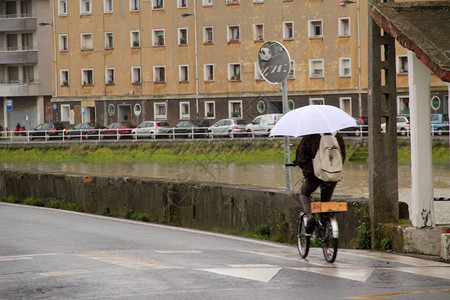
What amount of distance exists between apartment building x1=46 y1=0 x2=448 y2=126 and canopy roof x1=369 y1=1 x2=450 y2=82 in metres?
50.0

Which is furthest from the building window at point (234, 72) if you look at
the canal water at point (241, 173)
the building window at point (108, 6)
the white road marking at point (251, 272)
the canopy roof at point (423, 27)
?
the white road marking at point (251, 272)

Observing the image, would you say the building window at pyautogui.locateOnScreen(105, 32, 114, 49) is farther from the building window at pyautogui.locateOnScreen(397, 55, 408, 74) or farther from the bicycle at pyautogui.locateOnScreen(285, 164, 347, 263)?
the bicycle at pyautogui.locateOnScreen(285, 164, 347, 263)

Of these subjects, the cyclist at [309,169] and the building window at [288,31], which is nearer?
the cyclist at [309,169]

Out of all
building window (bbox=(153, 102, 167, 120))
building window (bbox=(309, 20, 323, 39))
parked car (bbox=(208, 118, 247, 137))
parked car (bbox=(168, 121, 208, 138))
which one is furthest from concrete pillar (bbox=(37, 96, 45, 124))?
building window (bbox=(309, 20, 323, 39))

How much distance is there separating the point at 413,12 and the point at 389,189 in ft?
7.79

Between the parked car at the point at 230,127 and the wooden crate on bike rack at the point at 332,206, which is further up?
the parked car at the point at 230,127

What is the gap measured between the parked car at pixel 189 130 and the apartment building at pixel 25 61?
2314cm

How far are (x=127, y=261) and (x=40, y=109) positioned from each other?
249ft

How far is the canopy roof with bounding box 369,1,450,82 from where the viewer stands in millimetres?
10645

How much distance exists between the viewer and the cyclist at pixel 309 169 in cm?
1136

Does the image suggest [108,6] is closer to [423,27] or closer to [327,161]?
[423,27]

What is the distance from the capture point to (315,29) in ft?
222

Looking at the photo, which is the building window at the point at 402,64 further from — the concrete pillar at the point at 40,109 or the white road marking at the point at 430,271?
the white road marking at the point at 430,271

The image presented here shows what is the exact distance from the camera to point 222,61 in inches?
2773
